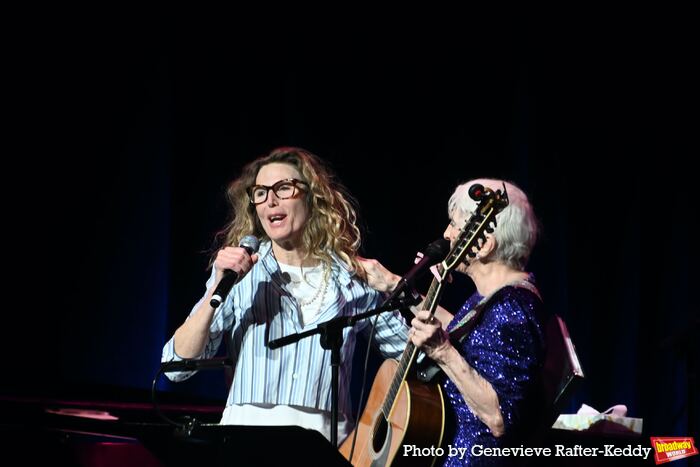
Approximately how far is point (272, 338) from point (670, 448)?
174 cm

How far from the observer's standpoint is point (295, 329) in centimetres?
299

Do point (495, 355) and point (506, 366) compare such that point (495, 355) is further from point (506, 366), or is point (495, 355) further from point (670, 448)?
point (670, 448)

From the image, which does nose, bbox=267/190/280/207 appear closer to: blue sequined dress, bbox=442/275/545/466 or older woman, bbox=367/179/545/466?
older woman, bbox=367/179/545/466

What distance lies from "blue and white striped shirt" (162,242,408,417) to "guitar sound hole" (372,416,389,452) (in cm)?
13

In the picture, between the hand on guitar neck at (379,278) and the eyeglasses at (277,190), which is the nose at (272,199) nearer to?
the eyeglasses at (277,190)

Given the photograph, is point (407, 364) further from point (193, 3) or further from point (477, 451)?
point (193, 3)

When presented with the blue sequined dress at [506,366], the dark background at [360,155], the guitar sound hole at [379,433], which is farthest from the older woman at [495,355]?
the dark background at [360,155]

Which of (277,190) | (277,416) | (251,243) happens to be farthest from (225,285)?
(277,190)

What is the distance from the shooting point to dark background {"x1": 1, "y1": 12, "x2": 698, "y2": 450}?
4.70m

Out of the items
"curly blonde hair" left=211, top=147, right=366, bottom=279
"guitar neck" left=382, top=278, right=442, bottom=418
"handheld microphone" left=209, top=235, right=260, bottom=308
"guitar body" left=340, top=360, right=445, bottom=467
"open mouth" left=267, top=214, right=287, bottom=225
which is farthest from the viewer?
"curly blonde hair" left=211, top=147, right=366, bottom=279

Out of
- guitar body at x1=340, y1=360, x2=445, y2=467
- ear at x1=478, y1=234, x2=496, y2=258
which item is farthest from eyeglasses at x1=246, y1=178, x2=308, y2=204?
guitar body at x1=340, y1=360, x2=445, y2=467

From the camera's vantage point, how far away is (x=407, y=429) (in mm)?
2721

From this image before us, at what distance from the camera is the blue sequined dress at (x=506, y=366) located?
2.67 meters

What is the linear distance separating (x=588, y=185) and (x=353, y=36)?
6.46ft
